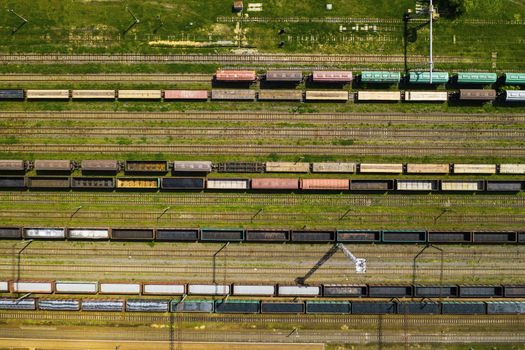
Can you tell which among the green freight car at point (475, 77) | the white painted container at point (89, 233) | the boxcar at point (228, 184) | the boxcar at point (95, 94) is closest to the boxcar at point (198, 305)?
the white painted container at point (89, 233)

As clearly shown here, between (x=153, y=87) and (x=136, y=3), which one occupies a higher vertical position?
(x=136, y=3)

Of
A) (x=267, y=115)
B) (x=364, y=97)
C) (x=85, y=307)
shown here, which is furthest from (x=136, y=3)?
(x=85, y=307)

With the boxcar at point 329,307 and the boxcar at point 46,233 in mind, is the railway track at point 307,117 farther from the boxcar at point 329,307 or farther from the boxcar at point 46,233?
the boxcar at point 329,307

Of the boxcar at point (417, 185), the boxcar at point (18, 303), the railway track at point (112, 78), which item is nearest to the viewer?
the boxcar at point (417, 185)

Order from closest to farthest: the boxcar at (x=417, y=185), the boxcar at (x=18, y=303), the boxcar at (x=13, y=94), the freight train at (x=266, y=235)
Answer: the boxcar at (x=417, y=185)
the freight train at (x=266, y=235)
the boxcar at (x=13, y=94)
the boxcar at (x=18, y=303)

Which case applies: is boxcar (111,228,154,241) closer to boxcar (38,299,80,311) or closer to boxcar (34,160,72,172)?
boxcar (34,160,72,172)

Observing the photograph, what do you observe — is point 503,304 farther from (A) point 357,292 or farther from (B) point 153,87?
(B) point 153,87

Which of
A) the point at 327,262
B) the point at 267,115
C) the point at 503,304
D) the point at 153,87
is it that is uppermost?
the point at 153,87

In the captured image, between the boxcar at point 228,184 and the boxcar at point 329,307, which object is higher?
the boxcar at point 228,184
